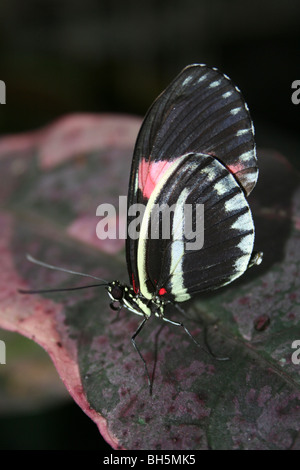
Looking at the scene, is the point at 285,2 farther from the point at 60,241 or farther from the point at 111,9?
the point at 60,241

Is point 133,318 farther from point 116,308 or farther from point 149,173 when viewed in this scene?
point 149,173

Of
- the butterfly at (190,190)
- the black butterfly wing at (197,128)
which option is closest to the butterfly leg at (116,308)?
the butterfly at (190,190)

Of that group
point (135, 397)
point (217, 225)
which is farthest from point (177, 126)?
point (135, 397)

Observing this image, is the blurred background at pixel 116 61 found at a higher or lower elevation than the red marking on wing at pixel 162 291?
higher

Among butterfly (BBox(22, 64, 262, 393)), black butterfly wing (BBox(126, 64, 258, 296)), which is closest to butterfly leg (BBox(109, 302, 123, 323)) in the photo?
butterfly (BBox(22, 64, 262, 393))

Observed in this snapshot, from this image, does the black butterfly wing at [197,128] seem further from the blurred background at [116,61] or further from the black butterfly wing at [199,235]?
the blurred background at [116,61]

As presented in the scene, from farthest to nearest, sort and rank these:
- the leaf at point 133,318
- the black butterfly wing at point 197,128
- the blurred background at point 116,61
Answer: the blurred background at point 116,61 → the black butterfly wing at point 197,128 → the leaf at point 133,318

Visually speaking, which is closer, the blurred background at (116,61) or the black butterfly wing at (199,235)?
the black butterfly wing at (199,235)

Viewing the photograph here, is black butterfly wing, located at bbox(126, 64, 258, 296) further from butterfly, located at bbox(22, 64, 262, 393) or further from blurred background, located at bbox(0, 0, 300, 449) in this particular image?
blurred background, located at bbox(0, 0, 300, 449)
